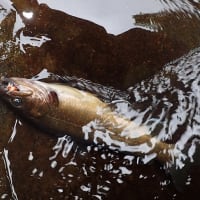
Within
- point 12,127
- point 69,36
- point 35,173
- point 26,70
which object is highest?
point 69,36

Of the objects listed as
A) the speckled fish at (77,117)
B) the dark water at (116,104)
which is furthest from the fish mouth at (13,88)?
the dark water at (116,104)

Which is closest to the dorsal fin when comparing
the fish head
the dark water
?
the dark water

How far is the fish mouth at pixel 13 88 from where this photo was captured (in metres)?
2.68

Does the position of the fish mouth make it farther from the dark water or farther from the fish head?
the dark water

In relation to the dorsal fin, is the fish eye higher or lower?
lower

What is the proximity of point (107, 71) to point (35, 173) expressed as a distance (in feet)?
2.01

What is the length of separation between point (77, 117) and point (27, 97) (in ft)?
0.83

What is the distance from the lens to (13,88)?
8.81ft

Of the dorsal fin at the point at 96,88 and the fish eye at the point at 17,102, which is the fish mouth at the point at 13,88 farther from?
the dorsal fin at the point at 96,88

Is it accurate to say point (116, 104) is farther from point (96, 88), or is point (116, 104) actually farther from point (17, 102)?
point (17, 102)

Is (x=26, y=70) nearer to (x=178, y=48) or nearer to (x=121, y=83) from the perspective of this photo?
(x=121, y=83)

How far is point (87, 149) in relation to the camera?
2.74 m

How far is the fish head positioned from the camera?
106 inches

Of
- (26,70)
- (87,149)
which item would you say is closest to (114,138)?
(87,149)
